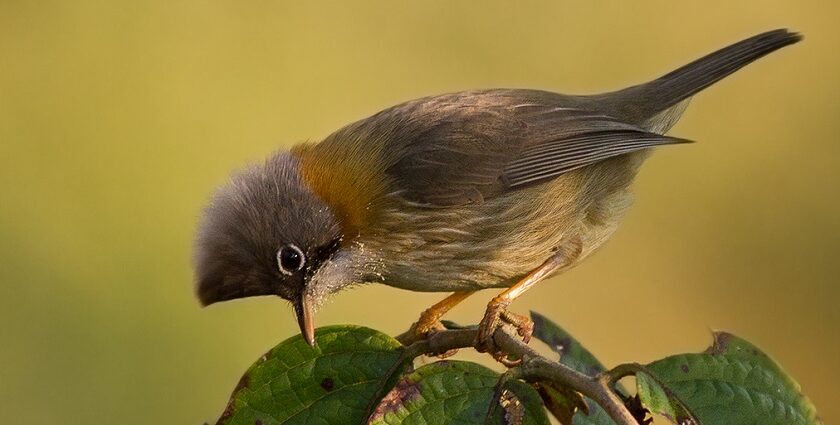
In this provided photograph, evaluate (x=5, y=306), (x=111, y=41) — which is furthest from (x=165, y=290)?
(x=111, y=41)

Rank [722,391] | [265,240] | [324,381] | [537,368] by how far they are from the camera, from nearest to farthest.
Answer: [537,368] → [722,391] → [324,381] → [265,240]

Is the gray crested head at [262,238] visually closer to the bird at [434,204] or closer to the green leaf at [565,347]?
the bird at [434,204]

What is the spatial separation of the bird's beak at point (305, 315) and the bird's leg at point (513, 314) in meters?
0.43

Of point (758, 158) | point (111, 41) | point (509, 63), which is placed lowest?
point (758, 158)

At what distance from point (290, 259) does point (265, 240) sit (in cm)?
11

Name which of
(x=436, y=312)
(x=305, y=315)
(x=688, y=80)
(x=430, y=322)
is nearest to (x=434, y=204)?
(x=436, y=312)

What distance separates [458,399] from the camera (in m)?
2.31

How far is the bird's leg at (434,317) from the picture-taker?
2.91m

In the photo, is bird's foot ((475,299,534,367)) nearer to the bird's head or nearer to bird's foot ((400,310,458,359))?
bird's foot ((400,310,458,359))

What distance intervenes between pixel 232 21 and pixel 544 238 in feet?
10.7

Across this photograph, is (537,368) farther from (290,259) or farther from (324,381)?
(290,259)

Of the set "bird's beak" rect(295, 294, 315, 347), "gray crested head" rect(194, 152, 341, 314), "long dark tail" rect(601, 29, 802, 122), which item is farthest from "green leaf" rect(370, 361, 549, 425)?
"long dark tail" rect(601, 29, 802, 122)

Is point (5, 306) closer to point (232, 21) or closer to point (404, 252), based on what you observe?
point (232, 21)

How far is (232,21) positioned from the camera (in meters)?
6.52
